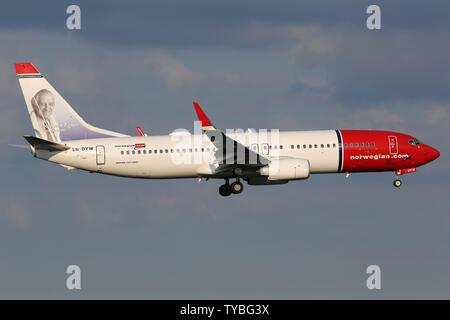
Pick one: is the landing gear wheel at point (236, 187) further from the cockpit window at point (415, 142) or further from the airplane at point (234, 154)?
the cockpit window at point (415, 142)

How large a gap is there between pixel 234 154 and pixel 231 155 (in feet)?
1.07

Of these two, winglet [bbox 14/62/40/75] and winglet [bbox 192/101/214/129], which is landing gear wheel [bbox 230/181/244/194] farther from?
winglet [bbox 14/62/40/75]

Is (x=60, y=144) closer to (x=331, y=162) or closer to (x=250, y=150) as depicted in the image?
(x=250, y=150)

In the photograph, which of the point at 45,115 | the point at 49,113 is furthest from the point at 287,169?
the point at 45,115

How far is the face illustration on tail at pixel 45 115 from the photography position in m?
85.8

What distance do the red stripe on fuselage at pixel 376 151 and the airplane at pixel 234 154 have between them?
3.4 inches

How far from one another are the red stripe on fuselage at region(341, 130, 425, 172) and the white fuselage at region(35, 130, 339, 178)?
4.29 ft

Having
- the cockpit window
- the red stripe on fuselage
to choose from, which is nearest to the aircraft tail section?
the red stripe on fuselage

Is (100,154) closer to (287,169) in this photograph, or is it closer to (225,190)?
(225,190)

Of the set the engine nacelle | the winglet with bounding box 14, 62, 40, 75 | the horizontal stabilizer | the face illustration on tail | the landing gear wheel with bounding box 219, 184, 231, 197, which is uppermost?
the winglet with bounding box 14, 62, 40, 75

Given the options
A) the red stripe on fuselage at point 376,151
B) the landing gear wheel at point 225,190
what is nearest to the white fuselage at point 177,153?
the red stripe on fuselage at point 376,151

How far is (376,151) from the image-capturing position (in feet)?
275

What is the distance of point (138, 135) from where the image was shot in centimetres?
8644

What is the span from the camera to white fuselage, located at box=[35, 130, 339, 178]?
82.8 meters
